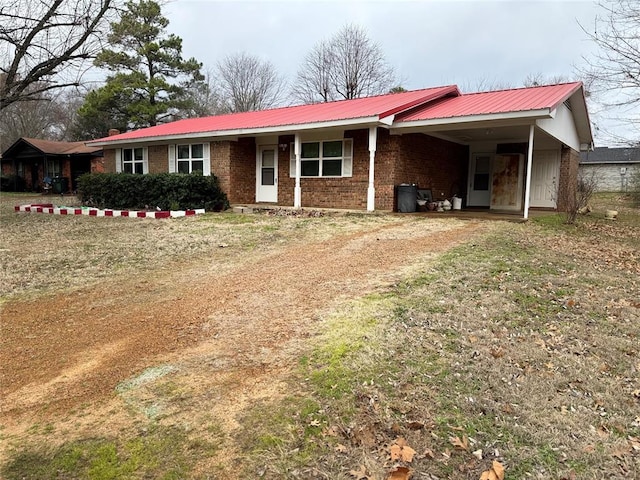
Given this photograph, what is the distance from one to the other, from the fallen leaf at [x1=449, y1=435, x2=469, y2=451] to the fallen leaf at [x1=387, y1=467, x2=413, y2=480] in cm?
36

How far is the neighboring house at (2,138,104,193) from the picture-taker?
88.0ft

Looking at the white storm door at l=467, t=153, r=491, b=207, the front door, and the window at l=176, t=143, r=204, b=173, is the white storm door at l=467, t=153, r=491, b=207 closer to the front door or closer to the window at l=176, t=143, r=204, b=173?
the front door

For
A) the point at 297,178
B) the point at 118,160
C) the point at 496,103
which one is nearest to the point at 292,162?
the point at 297,178

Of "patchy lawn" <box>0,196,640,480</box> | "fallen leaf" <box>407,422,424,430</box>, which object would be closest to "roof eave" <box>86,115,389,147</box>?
"patchy lawn" <box>0,196,640,480</box>

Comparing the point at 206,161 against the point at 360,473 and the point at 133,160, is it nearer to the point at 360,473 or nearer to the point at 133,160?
the point at 133,160

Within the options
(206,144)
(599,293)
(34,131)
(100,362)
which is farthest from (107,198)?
(34,131)

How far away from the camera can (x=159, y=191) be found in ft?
47.6

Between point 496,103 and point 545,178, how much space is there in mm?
5822

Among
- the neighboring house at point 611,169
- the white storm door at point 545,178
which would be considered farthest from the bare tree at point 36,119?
the neighboring house at point 611,169

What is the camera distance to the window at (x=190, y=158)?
51.9 ft

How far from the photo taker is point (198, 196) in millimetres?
14109

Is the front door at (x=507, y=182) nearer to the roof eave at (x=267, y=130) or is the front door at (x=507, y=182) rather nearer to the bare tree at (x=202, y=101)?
the roof eave at (x=267, y=130)

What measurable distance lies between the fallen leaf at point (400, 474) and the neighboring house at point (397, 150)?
9529mm

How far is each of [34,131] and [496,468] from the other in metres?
46.0
